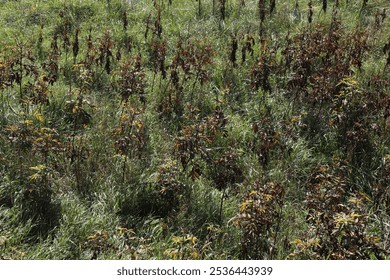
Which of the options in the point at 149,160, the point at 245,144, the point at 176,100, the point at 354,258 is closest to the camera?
the point at 354,258

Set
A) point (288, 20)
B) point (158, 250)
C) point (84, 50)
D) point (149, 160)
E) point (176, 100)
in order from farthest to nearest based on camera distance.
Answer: point (288, 20)
point (84, 50)
point (176, 100)
point (149, 160)
point (158, 250)

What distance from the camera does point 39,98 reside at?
533cm

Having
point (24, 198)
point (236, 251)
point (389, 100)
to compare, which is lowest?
point (236, 251)

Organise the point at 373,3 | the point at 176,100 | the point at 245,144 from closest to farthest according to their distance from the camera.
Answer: the point at 245,144, the point at 176,100, the point at 373,3

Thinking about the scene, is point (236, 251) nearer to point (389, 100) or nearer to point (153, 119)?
point (153, 119)

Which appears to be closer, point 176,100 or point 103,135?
point 103,135

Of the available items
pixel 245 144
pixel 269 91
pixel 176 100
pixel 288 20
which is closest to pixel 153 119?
pixel 176 100

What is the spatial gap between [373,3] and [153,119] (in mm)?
4957

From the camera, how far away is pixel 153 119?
579 centimetres

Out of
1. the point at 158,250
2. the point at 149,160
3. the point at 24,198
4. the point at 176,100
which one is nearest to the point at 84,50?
the point at 176,100

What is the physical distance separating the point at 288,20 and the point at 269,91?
218 centimetres

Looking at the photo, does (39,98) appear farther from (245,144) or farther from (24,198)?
(245,144)

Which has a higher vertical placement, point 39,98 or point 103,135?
point 39,98

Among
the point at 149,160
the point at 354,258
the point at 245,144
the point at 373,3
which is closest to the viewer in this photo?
the point at 354,258
